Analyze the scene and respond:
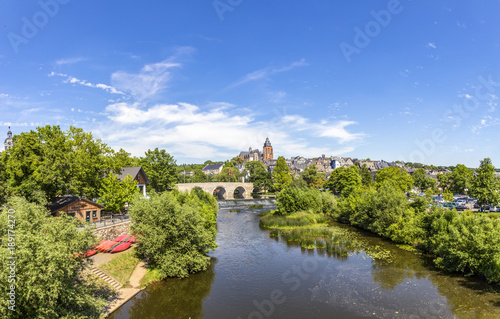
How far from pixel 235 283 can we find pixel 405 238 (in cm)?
2352

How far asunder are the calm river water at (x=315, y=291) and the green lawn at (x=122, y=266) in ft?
9.66

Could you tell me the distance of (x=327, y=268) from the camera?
28.3 m

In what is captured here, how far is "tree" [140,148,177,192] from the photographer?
64.4 m

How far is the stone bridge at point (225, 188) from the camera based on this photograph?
287ft

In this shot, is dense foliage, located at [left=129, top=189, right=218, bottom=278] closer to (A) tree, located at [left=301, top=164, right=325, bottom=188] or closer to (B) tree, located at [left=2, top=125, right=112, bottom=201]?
(B) tree, located at [left=2, top=125, right=112, bottom=201]

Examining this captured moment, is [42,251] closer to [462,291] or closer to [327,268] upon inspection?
[327,268]

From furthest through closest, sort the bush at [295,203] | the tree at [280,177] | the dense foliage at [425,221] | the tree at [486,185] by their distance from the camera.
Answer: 1. the tree at [280,177]
2. the bush at [295,203]
3. the tree at [486,185]
4. the dense foliage at [425,221]

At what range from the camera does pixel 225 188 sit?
311 feet

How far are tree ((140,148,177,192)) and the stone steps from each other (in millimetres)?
41680

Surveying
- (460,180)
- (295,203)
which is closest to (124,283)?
(295,203)

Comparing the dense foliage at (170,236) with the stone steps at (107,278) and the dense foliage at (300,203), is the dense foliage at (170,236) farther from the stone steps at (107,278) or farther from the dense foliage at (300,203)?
the dense foliage at (300,203)

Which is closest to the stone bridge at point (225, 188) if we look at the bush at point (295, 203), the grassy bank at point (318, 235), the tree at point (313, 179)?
the tree at point (313, 179)

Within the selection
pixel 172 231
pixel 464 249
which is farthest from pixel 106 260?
pixel 464 249

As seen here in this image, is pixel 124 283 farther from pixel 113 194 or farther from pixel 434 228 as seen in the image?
pixel 434 228
